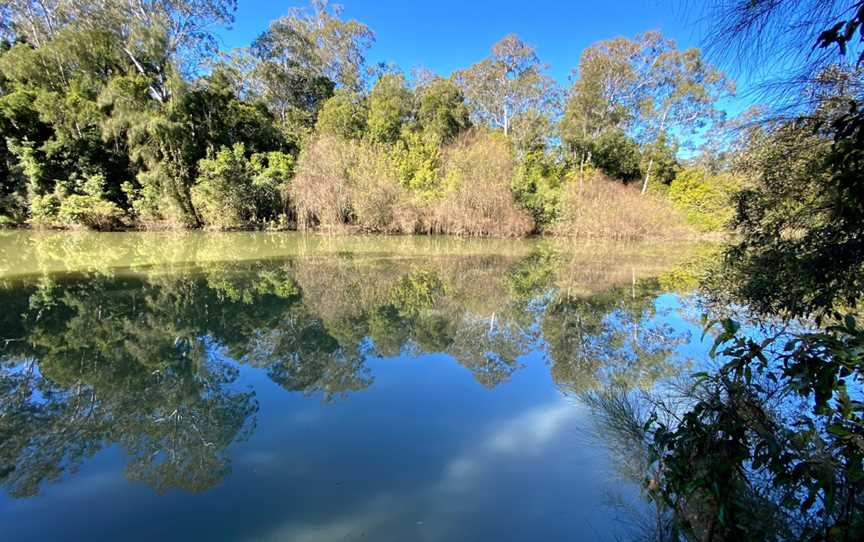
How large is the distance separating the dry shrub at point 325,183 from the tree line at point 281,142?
6 centimetres

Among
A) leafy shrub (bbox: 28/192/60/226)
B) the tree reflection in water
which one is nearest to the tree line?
leafy shrub (bbox: 28/192/60/226)

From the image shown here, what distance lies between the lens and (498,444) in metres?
2.91

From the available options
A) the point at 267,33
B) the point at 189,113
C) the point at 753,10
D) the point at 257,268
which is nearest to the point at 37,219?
the point at 189,113

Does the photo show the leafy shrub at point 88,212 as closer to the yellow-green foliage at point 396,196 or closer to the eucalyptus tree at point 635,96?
the yellow-green foliage at point 396,196

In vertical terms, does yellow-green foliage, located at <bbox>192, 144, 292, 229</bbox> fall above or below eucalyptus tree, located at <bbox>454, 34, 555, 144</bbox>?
below

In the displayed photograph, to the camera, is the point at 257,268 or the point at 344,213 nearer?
the point at 257,268

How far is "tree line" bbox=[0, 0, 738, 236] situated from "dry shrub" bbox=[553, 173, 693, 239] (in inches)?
3.9

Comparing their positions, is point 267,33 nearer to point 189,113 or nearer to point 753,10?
point 189,113

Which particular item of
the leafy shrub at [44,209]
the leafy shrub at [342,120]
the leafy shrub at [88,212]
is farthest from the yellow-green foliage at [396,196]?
the leafy shrub at [44,209]

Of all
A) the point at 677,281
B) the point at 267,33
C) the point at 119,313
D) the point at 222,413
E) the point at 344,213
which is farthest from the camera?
the point at 267,33

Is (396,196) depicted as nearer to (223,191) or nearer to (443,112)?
(223,191)

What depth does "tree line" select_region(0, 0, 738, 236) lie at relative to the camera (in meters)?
16.1

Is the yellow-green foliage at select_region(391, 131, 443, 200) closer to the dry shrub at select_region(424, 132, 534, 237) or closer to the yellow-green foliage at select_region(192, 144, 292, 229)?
the dry shrub at select_region(424, 132, 534, 237)

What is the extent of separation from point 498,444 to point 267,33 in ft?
94.4
